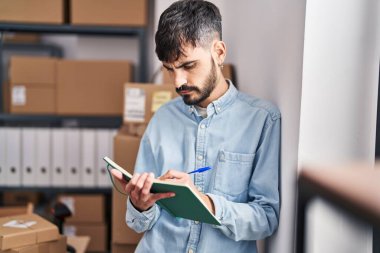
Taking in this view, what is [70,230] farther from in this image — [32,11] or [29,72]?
[32,11]

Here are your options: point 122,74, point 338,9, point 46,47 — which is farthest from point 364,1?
point 46,47

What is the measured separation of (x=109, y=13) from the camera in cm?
245

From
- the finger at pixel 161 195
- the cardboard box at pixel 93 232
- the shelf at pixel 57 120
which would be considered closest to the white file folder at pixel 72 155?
the shelf at pixel 57 120

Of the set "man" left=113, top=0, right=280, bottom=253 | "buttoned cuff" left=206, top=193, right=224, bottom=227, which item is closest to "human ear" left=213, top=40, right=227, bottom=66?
"man" left=113, top=0, right=280, bottom=253

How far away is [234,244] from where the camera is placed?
1.14 metres

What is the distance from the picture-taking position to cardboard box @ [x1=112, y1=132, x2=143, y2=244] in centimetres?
160

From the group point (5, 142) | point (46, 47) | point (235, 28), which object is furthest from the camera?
point (46, 47)

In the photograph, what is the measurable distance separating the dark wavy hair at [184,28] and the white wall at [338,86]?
29cm

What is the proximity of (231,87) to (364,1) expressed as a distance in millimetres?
422

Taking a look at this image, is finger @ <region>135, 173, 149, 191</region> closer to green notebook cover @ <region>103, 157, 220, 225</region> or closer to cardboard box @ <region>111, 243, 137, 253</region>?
green notebook cover @ <region>103, 157, 220, 225</region>

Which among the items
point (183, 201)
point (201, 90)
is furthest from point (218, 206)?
point (201, 90)

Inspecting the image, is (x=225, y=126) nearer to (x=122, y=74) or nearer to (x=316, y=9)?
(x=316, y=9)

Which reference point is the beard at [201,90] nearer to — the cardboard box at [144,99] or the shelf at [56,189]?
the cardboard box at [144,99]

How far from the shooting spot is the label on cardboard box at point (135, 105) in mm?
1711
